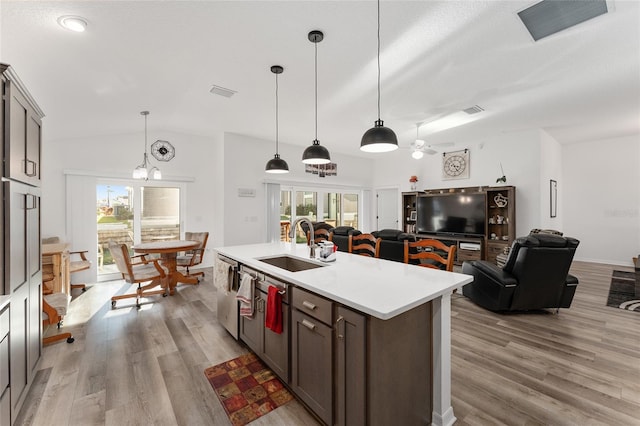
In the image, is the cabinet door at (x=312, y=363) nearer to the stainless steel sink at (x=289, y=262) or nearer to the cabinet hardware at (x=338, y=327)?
the cabinet hardware at (x=338, y=327)

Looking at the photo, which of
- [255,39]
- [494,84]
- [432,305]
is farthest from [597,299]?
[255,39]

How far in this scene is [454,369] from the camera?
236 cm

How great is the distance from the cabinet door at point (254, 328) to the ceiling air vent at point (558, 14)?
10.6ft

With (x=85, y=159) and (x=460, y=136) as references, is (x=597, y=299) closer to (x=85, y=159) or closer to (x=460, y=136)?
(x=460, y=136)

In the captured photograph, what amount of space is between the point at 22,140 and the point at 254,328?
219 centimetres

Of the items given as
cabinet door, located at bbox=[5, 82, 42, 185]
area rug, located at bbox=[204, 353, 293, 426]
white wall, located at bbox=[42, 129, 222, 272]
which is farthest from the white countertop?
white wall, located at bbox=[42, 129, 222, 272]

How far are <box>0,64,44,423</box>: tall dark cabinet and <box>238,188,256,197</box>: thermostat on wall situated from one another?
3837 millimetres

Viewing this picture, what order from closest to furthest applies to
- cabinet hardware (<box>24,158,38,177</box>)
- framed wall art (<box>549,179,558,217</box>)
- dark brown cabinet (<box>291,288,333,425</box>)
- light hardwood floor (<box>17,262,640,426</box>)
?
dark brown cabinet (<box>291,288,333,425</box>), light hardwood floor (<box>17,262,640,426</box>), cabinet hardware (<box>24,158,38,177</box>), framed wall art (<box>549,179,558,217</box>)

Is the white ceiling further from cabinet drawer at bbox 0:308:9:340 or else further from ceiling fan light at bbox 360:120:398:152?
cabinet drawer at bbox 0:308:9:340

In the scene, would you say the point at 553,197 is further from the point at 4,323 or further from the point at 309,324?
the point at 4,323

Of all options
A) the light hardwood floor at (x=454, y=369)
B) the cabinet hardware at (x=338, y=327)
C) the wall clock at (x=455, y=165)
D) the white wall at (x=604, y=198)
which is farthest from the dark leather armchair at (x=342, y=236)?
the white wall at (x=604, y=198)

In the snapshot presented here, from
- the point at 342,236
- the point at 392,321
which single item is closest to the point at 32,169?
the point at 392,321

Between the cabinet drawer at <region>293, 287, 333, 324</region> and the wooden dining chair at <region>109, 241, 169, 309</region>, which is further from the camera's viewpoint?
the wooden dining chair at <region>109, 241, 169, 309</region>

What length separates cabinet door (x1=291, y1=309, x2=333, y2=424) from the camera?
1.65 m
